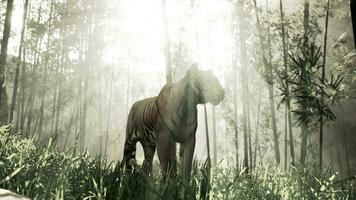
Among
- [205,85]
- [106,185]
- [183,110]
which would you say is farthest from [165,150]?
[106,185]

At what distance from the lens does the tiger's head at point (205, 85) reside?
11.0ft

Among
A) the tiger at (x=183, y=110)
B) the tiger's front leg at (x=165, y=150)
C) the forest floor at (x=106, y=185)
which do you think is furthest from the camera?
the tiger at (x=183, y=110)

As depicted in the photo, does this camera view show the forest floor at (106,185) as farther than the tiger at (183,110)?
No

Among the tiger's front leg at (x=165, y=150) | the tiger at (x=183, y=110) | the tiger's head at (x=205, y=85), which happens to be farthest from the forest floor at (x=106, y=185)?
the tiger's head at (x=205, y=85)

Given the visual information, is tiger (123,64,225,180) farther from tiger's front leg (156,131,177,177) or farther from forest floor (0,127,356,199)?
forest floor (0,127,356,199)

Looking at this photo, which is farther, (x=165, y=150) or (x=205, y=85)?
(x=205, y=85)

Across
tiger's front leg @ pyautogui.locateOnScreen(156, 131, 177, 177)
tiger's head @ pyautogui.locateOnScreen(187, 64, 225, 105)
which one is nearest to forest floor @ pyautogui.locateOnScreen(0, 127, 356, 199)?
tiger's front leg @ pyautogui.locateOnScreen(156, 131, 177, 177)

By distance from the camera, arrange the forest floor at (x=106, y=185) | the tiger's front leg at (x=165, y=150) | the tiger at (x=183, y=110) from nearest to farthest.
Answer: the forest floor at (x=106, y=185), the tiger's front leg at (x=165, y=150), the tiger at (x=183, y=110)

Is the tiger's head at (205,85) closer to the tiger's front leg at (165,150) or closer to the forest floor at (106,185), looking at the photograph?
the tiger's front leg at (165,150)

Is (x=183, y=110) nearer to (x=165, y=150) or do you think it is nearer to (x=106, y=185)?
(x=165, y=150)

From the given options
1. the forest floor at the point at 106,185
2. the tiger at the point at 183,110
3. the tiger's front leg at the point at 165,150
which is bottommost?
the forest floor at the point at 106,185

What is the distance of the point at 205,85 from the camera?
3.37 m

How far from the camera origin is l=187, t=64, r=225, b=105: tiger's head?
3.34m

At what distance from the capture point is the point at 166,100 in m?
3.55
